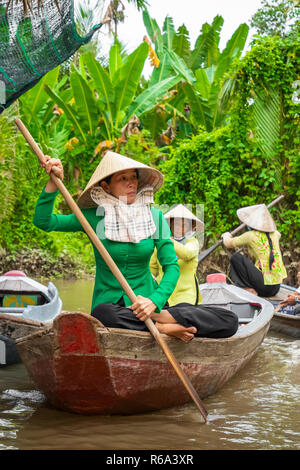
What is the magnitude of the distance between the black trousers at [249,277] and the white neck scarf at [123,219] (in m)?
3.60

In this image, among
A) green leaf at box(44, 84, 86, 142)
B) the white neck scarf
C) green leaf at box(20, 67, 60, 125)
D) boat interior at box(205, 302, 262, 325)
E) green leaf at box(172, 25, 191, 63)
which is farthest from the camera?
green leaf at box(172, 25, 191, 63)

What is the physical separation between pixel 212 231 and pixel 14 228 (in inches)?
221

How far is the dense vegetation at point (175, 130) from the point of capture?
28.5 ft

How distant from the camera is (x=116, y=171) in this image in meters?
3.26

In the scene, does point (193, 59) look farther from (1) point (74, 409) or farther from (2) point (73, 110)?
(1) point (74, 409)

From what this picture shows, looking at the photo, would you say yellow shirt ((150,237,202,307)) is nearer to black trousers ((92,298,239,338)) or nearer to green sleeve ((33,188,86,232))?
black trousers ((92,298,239,338))

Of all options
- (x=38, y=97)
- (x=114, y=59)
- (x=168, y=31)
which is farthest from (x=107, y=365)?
(x=168, y=31)

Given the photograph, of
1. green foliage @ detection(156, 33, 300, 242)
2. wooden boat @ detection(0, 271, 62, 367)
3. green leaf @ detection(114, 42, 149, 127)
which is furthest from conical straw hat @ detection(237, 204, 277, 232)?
green leaf @ detection(114, 42, 149, 127)

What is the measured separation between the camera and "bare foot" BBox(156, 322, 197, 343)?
10.7ft

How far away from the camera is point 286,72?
846 cm

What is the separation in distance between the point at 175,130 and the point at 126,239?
39.1ft

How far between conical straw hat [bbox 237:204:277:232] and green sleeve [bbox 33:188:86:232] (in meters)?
3.76

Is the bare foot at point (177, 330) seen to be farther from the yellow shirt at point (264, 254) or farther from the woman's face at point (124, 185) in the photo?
the yellow shirt at point (264, 254)
